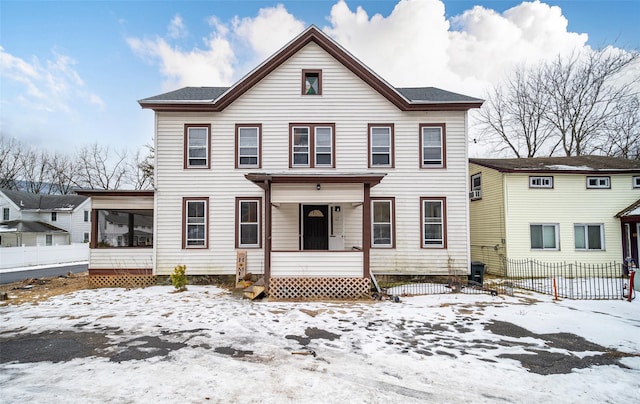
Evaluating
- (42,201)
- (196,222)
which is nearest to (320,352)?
(196,222)

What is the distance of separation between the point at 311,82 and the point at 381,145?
3.74 m

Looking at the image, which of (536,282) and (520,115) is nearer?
(536,282)

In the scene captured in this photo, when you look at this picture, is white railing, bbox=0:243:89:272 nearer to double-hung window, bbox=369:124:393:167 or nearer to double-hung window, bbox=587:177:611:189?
double-hung window, bbox=369:124:393:167

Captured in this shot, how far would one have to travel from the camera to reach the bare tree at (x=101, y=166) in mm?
35938

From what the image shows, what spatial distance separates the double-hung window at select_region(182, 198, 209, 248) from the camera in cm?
1174

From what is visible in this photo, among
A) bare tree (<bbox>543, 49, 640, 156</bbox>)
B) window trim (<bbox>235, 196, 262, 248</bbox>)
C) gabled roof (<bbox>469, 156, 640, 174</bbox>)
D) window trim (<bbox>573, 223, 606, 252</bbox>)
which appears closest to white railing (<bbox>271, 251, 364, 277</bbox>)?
window trim (<bbox>235, 196, 262, 248</bbox>)

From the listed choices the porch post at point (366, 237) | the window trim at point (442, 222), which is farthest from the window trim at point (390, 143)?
the porch post at point (366, 237)

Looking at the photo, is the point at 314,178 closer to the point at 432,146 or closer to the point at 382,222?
the point at 382,222

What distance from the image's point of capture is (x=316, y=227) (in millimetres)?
12219

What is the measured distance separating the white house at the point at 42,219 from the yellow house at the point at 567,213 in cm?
3905

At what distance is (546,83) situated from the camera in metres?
24.5

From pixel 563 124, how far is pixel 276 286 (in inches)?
1057

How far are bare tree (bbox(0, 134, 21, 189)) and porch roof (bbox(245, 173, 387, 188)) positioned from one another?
147 feet

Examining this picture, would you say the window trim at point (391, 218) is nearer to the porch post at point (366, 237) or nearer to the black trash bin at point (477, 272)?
the porch post at point (366, 237)
